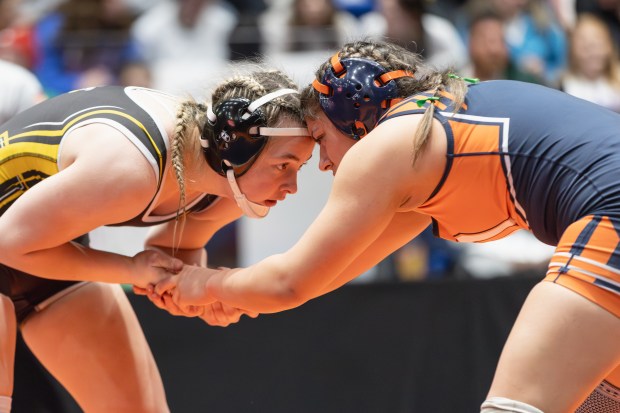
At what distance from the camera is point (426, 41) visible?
21.4 ft

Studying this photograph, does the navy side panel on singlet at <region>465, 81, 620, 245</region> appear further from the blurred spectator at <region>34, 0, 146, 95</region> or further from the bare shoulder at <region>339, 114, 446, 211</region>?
the blurred spectator at <region>34, 0, 146, 95</region>

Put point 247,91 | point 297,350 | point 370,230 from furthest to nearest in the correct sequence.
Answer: point 297,350
point 247,91
point 370,230

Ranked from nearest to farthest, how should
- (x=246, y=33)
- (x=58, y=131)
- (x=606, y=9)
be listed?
(x=58, y=131), (x=246, y=33), (x=606, y=9)

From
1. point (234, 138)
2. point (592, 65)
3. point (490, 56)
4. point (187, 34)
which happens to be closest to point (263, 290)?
point (234, 138)

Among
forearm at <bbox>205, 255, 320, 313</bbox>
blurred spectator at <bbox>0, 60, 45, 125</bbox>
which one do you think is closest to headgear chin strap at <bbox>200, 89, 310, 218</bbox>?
forearm at <bbox>205, 255, 320, 313</bbox>

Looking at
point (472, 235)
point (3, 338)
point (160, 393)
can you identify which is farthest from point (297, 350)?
point (472, 235)

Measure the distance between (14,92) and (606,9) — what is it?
16.2 feet

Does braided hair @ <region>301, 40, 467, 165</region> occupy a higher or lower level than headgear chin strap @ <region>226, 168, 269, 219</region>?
higher

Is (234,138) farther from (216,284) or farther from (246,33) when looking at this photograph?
(246,33)

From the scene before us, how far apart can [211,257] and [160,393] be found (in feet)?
6.48

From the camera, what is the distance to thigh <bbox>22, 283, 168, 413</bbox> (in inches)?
125

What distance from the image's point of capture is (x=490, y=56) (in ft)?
19.8

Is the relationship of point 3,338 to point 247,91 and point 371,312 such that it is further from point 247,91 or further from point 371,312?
point 371,312

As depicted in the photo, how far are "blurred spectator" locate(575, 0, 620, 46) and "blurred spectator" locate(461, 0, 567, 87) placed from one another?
0.25 m
